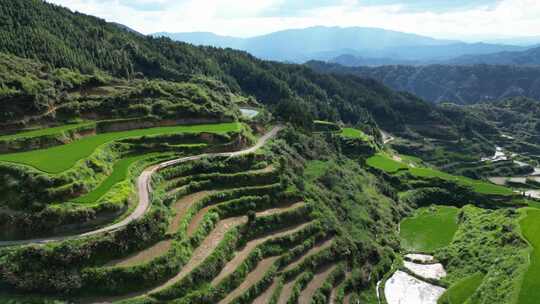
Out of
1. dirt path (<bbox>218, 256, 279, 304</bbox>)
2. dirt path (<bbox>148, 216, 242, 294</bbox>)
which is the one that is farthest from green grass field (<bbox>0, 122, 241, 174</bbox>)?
dirt path (<bbox>218, 256, 279, 304</bbox>)

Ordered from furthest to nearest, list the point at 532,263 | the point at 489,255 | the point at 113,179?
the point at 489,255 → the point at 113,179 → the point at 532,263

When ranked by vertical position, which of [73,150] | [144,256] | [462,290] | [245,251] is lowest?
[462,290]

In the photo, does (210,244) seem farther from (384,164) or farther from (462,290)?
(384,164)

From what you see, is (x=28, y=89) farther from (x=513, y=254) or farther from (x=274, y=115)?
(x=513, y=254)

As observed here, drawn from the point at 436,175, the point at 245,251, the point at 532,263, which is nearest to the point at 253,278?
the point at 245,251

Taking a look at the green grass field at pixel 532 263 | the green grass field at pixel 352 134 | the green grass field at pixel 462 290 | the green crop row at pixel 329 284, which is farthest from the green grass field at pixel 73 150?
the green grass field at pixel 352 134

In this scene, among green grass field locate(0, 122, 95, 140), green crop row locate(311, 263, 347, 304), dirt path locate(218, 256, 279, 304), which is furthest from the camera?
green grass field locate(0, 122, 95, 140)

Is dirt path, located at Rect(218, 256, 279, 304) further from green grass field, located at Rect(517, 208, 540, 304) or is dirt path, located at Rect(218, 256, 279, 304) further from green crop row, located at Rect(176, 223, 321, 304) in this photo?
green grass field, located at Rect(517, 208, 540, 304)
